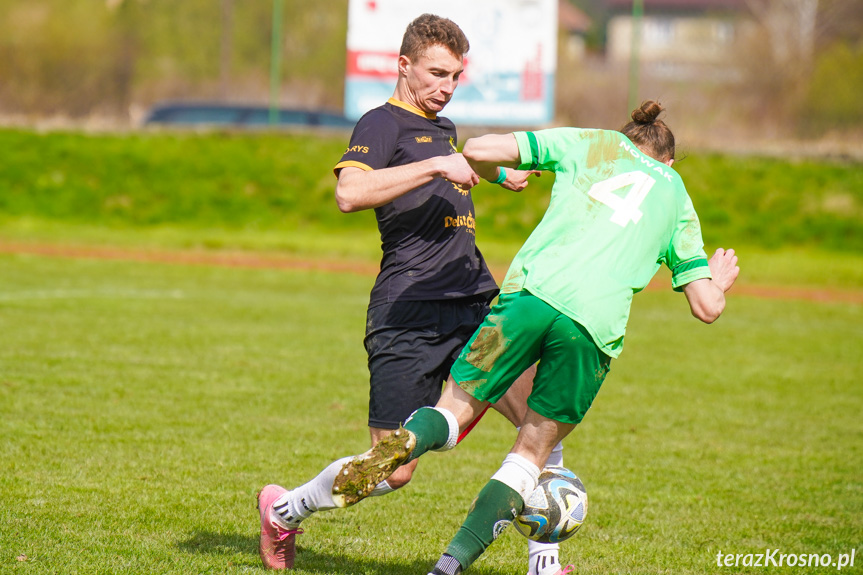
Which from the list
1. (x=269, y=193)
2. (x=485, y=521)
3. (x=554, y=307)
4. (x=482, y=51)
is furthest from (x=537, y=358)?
(x=269, y=193)

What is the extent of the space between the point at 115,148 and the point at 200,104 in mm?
3188

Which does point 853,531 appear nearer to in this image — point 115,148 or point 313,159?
point 313,159

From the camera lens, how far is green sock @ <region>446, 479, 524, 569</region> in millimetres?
3367

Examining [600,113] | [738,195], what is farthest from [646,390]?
[600,113]

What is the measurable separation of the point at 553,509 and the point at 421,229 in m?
1.37

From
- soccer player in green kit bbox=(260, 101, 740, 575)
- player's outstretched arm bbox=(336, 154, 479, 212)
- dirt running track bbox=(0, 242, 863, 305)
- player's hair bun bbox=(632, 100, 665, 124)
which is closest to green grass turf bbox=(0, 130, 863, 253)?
dirt running track bbox=(0, 242, 863, 305)

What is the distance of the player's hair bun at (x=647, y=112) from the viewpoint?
3.67 meters

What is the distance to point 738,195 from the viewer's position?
21.9 meters

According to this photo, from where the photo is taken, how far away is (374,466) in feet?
10.9

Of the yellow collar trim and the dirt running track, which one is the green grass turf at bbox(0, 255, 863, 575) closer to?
the yellow collar trim

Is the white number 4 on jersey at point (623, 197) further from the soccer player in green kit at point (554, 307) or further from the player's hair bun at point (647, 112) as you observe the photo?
the player's hair bun at point (647, 112)

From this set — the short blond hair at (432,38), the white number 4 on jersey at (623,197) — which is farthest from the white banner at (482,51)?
the white number 4 on jersey at (623,197)

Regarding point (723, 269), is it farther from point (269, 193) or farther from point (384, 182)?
point (269, 193)

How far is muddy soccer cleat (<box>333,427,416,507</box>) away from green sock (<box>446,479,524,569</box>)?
34 cm
